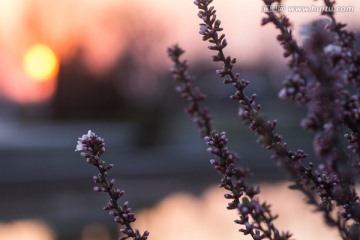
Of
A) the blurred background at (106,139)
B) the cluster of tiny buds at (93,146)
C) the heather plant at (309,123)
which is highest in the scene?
the blurred background at (106,139)

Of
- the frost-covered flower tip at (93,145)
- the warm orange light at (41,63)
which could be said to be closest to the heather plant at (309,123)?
the frost-covered flower tip at (93,145)

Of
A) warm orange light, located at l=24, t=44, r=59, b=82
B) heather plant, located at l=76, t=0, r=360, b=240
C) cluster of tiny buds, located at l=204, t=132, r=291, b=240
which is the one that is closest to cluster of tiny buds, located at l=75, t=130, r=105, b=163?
heather plant, located at l=76, t=0, r=360, b=240

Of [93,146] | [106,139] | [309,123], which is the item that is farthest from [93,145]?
[106,139]

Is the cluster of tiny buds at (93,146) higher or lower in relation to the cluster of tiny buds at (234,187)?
higher

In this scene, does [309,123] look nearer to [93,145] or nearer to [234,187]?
[234,187]

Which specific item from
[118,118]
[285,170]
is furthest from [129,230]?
[118,118]

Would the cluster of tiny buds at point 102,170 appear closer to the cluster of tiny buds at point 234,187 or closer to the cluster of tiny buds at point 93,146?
the cluster of tiny buds at point 93,146

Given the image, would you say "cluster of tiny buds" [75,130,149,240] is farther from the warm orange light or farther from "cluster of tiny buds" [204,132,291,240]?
the warm orange light

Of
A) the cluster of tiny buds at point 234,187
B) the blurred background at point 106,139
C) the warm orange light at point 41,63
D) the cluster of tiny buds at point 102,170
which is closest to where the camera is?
the cluster of tiny buds at point 234,187

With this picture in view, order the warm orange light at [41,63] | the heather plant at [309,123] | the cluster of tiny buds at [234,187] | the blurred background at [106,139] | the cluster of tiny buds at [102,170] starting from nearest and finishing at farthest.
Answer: the heather plant at [309,123]
the cluster of tiny buds at [234,187]
the cluster of tiny buds at [102,170]
the blurred background at [106,139]
the warm orange light at [41,63]
